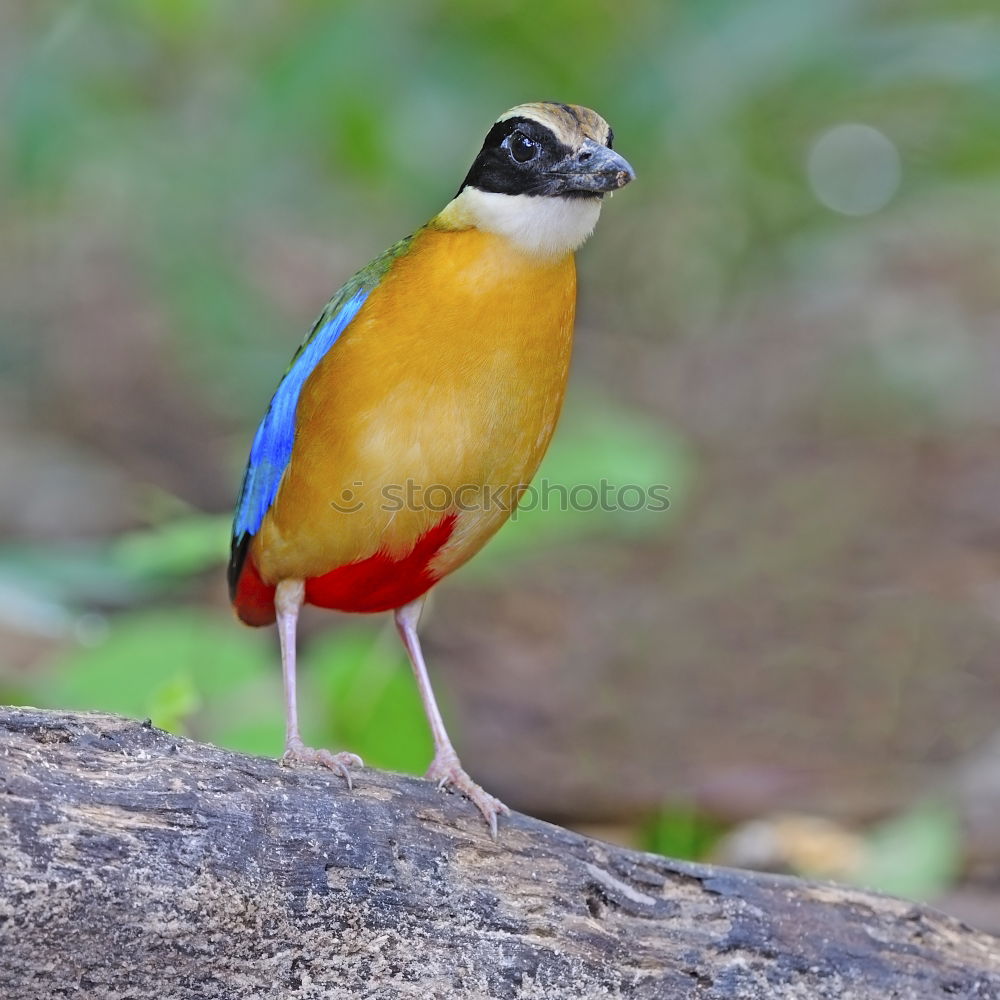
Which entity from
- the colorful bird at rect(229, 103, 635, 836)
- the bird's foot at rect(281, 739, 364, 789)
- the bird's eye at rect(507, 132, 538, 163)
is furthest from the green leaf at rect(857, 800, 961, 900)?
the bird's eye at rect(507, 132, 538, 163)

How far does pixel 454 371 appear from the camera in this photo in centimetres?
361

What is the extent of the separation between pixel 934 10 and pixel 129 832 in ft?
24.3

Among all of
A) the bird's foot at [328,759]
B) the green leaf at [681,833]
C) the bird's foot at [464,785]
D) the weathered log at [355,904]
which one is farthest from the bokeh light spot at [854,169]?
the bird's foot at [328,759]

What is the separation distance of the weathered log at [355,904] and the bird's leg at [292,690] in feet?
0.33

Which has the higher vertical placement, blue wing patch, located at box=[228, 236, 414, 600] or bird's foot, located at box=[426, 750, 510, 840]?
blue wing patch, located at box=[228, 236, 414, 600]

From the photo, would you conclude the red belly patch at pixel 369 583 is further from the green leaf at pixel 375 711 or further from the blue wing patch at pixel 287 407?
the green leaf at pixel 375 711

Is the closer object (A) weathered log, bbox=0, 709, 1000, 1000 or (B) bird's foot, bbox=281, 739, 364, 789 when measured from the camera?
(A) weathered log, bbox=0, 709, 1000, 1000

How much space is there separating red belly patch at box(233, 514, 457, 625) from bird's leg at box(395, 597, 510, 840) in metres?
0.09

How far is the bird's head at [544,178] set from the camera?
11.8 ft

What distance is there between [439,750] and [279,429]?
1037 mm

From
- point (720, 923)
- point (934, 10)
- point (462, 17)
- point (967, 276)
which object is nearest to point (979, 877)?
point (720, 923)

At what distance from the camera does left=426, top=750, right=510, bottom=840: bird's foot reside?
3.56 m

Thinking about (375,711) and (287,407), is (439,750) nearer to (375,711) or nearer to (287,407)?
(375,711)

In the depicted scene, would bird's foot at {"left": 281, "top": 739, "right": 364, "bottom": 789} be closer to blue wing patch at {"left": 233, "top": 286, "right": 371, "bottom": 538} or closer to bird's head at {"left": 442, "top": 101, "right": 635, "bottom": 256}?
blue wing patch at {"left": 233, "top": 286, "right": 371, "bottom": 538}
